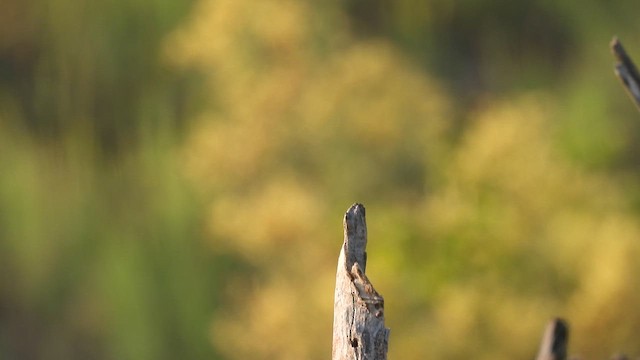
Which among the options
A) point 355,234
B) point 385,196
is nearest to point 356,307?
point 355,234

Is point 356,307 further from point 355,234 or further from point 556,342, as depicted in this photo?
point 556,342

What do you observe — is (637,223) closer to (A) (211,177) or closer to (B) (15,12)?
(A) (211,177)

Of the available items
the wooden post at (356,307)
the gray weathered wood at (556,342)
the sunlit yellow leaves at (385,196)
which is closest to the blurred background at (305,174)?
the sunlit yellow leaves at (385,196)

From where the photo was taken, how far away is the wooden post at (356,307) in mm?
504

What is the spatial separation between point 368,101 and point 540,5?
466mm

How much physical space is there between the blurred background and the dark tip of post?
1.25 m

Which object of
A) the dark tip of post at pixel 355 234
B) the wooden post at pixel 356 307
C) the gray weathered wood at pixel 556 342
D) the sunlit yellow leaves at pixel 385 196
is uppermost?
the sunlit yellow leaves at pixel 385 196

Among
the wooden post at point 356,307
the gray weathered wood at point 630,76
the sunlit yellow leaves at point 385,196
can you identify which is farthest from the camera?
the sunlit yellow leaves at point 385,196

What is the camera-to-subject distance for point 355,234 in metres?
0.52

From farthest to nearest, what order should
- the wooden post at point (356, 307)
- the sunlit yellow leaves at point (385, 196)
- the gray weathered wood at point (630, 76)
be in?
the sunlit yellow leaves at point (385, 196) → the gray weathered wood at point (630, 76) → the wooden post at point (356, 307)

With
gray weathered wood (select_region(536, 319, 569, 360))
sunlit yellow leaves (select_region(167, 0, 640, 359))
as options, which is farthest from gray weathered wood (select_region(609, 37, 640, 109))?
sunlit yellow leaves (select_region(167, 0, 640, 359))

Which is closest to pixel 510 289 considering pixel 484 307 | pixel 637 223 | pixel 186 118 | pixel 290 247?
pixel 484 307

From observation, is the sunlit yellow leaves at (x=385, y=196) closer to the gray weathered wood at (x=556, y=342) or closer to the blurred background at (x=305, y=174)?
the blurred background at (x=305, y=174)

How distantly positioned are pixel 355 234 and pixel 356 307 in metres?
0.03
